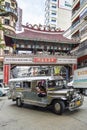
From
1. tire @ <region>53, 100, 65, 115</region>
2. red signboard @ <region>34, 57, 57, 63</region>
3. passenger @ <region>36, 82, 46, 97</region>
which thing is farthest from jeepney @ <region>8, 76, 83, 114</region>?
red signboard @ <region>34, 57, 57, 63</region>

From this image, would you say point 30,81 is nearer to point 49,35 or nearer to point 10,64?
point 10,64

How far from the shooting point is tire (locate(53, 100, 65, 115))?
11398 millimetres

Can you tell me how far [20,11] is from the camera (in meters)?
53.8

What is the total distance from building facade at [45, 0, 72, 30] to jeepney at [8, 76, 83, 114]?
267ft

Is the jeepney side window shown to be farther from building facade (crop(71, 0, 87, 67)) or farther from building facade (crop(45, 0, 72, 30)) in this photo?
building facade (crop(45, 0, 72, 30))

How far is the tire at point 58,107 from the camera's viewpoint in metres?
11.4

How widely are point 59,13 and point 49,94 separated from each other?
286 ft

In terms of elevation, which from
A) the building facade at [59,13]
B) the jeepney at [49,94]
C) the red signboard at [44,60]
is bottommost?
the jeepney at [49,94]

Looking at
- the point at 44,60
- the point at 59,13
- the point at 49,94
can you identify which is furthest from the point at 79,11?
the point at 59,13

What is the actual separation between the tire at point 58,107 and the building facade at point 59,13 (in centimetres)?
8424

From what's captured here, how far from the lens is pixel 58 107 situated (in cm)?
1162

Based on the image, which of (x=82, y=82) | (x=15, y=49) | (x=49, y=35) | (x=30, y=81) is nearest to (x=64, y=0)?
(x=49, y=35)

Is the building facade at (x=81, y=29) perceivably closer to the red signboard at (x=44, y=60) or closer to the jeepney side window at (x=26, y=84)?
the red signboard at (x=44, y=60)

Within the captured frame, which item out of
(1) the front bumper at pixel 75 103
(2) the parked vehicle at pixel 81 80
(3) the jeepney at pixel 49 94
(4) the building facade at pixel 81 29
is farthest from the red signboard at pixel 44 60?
(1) the front bumper at pixel 75 103
